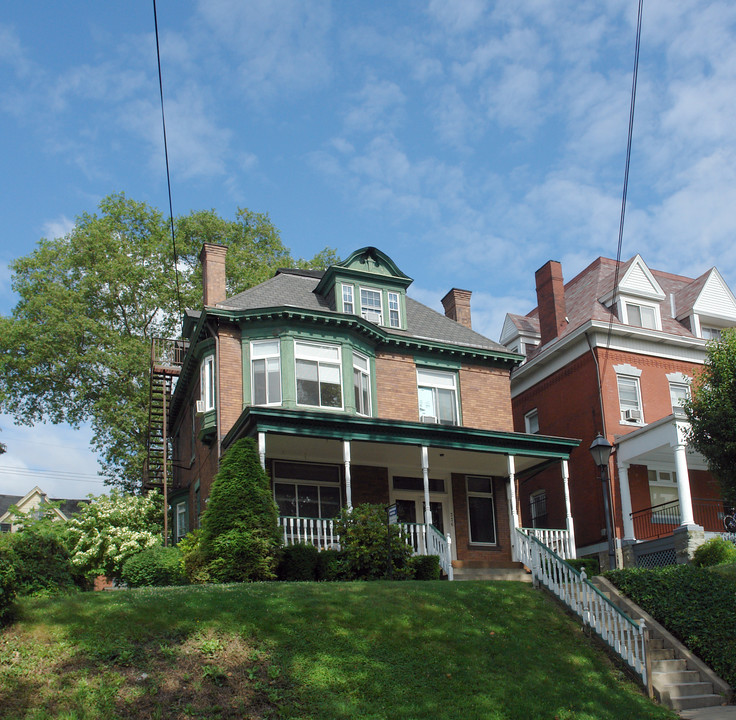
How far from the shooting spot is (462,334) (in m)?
27.7

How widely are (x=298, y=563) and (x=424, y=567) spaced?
2.81 m

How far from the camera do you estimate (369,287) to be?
→ 2634cm

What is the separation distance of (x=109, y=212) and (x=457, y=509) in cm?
2423

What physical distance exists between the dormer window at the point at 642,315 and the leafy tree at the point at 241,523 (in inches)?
669

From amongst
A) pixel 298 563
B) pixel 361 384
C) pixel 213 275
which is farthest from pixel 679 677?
pixel 213 275

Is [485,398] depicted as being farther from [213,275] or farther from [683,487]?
[213,275]

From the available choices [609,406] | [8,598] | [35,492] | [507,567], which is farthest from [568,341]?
Answer: [35,492]

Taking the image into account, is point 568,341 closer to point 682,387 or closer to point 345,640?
point 682,387

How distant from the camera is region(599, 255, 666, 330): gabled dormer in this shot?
99.9ft

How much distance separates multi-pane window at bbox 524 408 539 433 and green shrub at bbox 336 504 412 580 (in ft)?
47.3

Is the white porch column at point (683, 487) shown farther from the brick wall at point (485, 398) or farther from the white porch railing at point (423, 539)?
the white porch railing at point (423, 539)

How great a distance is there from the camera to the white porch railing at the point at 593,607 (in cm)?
1353

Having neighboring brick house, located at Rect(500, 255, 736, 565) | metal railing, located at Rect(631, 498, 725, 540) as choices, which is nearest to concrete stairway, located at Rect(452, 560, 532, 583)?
neighboring brick house, located at Rect(500, 255, 736, 565)

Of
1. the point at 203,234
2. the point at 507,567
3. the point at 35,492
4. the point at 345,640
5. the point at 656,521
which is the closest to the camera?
the point at 345,640
